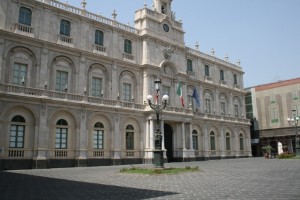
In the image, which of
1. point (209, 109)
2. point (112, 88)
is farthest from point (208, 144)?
point (112, 88)

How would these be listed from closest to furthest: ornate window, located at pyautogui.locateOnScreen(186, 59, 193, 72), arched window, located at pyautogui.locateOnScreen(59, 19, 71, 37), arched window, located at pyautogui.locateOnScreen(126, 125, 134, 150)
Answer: arched window, located at pyautogui.locateOnScreen(59, 19, 71, 37) → arched window, located at pyautogui.locateOnScreen(126, 125, 134, 150) → ornate window, located at pyautogui.locateOnScreen(186, 59, 193, 72)

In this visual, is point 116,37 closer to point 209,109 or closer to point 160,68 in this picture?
point 160,68

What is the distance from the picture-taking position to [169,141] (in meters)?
39.9

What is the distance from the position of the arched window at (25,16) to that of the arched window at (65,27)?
10.5ft

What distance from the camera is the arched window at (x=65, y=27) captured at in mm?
30547

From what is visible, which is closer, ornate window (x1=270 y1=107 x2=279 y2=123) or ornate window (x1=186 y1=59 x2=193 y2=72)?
ornate window (x1=186 y1=59 x2=193 y2=72)

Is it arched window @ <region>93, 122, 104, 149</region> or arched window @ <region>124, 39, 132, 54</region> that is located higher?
arched window @ <region>124, 39, 132, 54</region>

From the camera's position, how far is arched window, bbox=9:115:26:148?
25.7m

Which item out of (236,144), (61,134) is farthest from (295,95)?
(61,134)

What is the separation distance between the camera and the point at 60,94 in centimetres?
2888

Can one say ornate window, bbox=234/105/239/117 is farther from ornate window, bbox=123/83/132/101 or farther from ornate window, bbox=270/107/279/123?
ornate window, bbox=123/83/132/101

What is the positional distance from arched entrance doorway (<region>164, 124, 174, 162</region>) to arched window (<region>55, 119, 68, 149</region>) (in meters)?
14.8

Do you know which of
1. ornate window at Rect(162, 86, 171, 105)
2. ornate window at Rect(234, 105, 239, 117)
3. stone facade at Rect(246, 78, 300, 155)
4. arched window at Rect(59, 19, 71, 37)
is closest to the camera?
arched window at Rect(59, 19, 71, 37)

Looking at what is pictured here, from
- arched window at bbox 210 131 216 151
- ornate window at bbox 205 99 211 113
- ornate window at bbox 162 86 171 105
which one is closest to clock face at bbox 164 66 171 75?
ornate window at bbox 162 86 171 105
